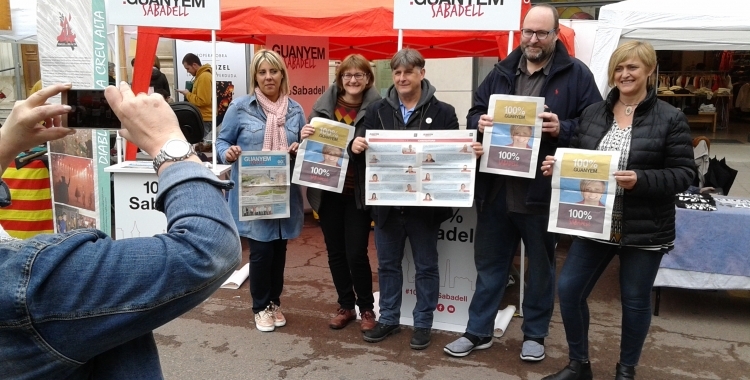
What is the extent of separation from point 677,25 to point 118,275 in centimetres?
548

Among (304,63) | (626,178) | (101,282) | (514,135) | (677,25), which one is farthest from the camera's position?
(304,63)

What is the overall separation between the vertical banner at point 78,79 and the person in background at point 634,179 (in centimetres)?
394

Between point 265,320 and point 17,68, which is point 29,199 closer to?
point 265,320

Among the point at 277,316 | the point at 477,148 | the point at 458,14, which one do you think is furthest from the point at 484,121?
the point at 277,316

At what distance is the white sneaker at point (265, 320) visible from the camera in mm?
4328

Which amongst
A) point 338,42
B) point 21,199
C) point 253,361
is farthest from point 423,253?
point 338,42

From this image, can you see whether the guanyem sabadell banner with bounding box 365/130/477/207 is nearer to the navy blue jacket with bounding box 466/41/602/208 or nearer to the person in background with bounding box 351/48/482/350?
the person in background with bounding box 351/48/482/350

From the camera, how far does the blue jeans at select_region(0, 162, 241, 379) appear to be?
857 mm

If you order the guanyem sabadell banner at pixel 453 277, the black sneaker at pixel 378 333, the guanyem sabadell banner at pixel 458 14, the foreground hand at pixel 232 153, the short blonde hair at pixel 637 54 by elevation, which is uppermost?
the guanyem sabadell banner at pixel 458 14

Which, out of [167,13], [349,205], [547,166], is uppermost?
[167,13]

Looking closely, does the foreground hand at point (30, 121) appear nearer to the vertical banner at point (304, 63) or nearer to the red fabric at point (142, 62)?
the red fabric at point (142, 62)

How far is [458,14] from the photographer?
3.97m

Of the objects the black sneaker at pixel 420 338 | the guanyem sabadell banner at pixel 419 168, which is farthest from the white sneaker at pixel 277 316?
the guanyem sabadell banner at pixel 419 168

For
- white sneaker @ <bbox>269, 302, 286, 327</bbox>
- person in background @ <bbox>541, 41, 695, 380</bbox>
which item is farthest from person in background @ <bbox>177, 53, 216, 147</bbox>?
person in background @ <bbox>541, 41, 695, 380</bbox>
